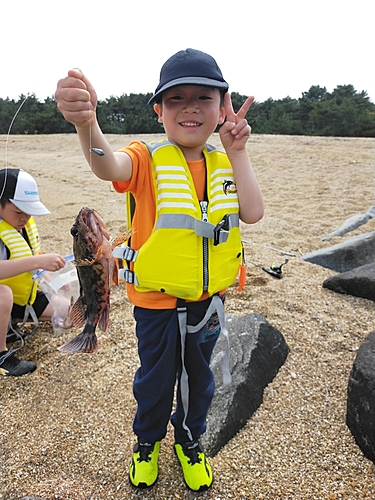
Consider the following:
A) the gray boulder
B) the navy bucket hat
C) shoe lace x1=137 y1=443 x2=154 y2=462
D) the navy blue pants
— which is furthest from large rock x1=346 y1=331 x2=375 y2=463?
the gray boulder

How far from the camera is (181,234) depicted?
6.75 ft

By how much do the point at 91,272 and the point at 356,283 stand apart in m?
3.35

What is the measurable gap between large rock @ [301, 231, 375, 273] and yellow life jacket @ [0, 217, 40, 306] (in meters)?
3.65

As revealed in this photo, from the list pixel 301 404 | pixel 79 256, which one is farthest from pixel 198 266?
pixel 301 404

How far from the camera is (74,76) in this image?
1.54 meters

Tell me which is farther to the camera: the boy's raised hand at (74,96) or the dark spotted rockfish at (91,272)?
the dark spotted rockfish at (91,272)

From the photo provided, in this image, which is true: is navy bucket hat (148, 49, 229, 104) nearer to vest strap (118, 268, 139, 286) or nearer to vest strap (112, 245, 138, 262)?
vest strap (112, 245, 138, 262)

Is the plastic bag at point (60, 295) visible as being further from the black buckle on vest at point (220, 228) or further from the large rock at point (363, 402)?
the large rock at point (363, 402)

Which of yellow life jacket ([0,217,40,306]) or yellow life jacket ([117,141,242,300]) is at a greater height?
yellow life jacket ([117,141,242,300])

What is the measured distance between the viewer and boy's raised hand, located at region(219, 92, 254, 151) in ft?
6.96

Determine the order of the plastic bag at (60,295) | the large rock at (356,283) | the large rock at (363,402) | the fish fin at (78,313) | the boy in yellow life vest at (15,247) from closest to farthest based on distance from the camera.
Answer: the fish fin at (78,313) → the large rock at (363,402) → the boy in yellow life vest at (15,247) → the plastic bag at (60,295) → the large rock at (356,283)

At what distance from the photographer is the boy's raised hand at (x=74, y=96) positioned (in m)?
1.53

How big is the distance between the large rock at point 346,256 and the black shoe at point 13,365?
3861 mm

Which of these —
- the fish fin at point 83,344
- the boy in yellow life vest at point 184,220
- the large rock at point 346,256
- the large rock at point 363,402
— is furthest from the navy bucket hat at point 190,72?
the large rock at point 346,256
